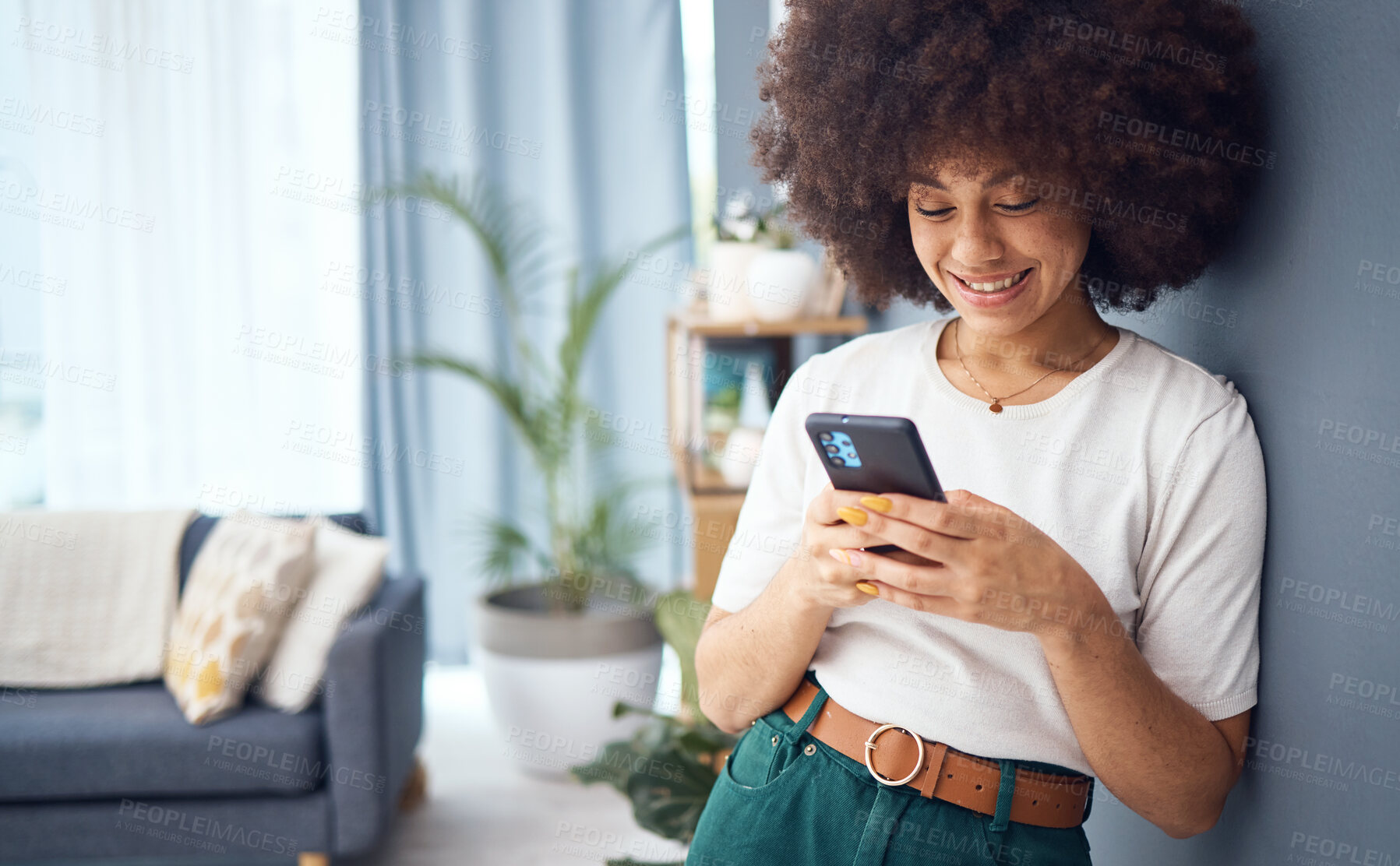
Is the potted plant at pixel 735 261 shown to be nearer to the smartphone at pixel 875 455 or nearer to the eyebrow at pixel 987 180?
the eyebrow at pixel 987 180

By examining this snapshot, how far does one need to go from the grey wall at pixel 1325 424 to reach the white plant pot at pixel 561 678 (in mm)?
2087

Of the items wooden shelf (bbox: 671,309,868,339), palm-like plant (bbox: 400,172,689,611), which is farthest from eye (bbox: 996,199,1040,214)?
palm-like plant (bbox: 400,172,689,611)

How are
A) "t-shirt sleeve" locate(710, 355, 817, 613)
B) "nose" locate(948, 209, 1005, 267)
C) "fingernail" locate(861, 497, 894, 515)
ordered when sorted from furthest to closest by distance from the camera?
"t-shirt sleeve" locate(710, 355, 817, 613) → "nose" locate(948, 209, 1005, 267) → "fingernail" locate(861, 497, 894, 515)

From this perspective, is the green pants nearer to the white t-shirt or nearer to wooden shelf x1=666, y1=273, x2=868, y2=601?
the white t-shirt

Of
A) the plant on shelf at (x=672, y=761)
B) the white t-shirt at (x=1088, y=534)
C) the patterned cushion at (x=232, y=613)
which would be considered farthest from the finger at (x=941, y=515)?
the patterned cushion at (x=232, y=613)

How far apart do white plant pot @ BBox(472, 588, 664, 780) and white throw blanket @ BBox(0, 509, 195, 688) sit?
33.6 inches

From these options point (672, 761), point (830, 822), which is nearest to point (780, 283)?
point (672, 761)

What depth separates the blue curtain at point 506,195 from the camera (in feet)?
11.2

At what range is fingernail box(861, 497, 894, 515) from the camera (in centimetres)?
80

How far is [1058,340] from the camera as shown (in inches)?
39.2

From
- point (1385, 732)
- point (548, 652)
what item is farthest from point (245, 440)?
point (1385, 732)

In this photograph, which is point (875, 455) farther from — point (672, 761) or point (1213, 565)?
point (672, 761)

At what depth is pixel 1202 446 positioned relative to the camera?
2.85 feet

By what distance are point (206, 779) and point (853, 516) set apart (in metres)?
1.92
